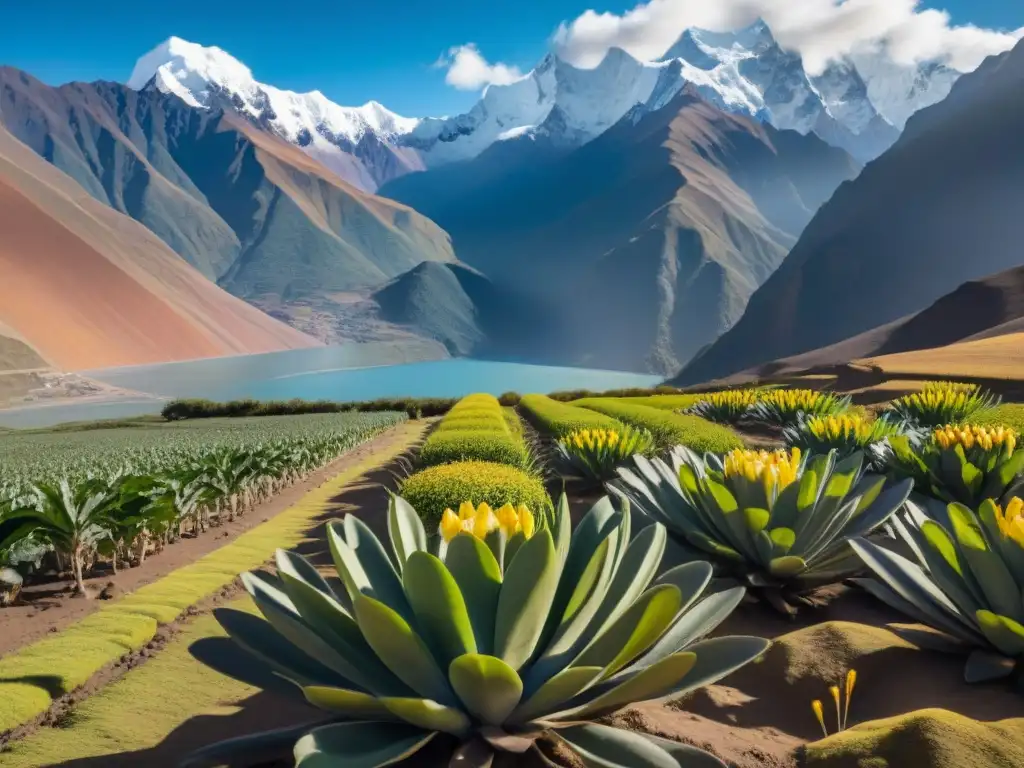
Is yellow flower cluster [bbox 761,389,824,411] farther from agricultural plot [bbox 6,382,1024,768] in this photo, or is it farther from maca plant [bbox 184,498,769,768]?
maca plant [bbox 184,498,769,768]

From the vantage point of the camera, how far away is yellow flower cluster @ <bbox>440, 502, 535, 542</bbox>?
310 cm

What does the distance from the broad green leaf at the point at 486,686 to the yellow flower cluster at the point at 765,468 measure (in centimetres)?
244

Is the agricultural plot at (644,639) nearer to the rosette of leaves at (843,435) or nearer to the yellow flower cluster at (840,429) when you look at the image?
the rosette of leaves at (843,435)

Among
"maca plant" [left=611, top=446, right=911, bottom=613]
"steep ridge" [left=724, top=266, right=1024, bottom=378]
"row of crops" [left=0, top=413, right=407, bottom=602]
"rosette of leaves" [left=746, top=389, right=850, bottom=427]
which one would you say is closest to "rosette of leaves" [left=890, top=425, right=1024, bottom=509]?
"maca plant" [left=611, top=446, right=911, bottom=613]

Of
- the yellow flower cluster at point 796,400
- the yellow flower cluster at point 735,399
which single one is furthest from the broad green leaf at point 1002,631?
the yellow flower cluster at point 735,399

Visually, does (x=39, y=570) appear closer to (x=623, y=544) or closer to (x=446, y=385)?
(x=623, y=544)

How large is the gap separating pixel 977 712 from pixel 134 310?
145740 mm

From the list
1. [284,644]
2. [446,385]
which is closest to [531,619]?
[284,644]

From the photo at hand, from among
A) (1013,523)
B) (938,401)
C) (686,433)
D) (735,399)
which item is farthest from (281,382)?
(1013,523)

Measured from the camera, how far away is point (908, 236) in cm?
10262

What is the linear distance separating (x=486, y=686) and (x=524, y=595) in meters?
0.33

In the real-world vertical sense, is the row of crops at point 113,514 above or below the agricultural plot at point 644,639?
above

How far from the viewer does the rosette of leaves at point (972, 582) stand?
3193mm

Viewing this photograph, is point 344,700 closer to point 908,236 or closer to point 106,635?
point 106,635
